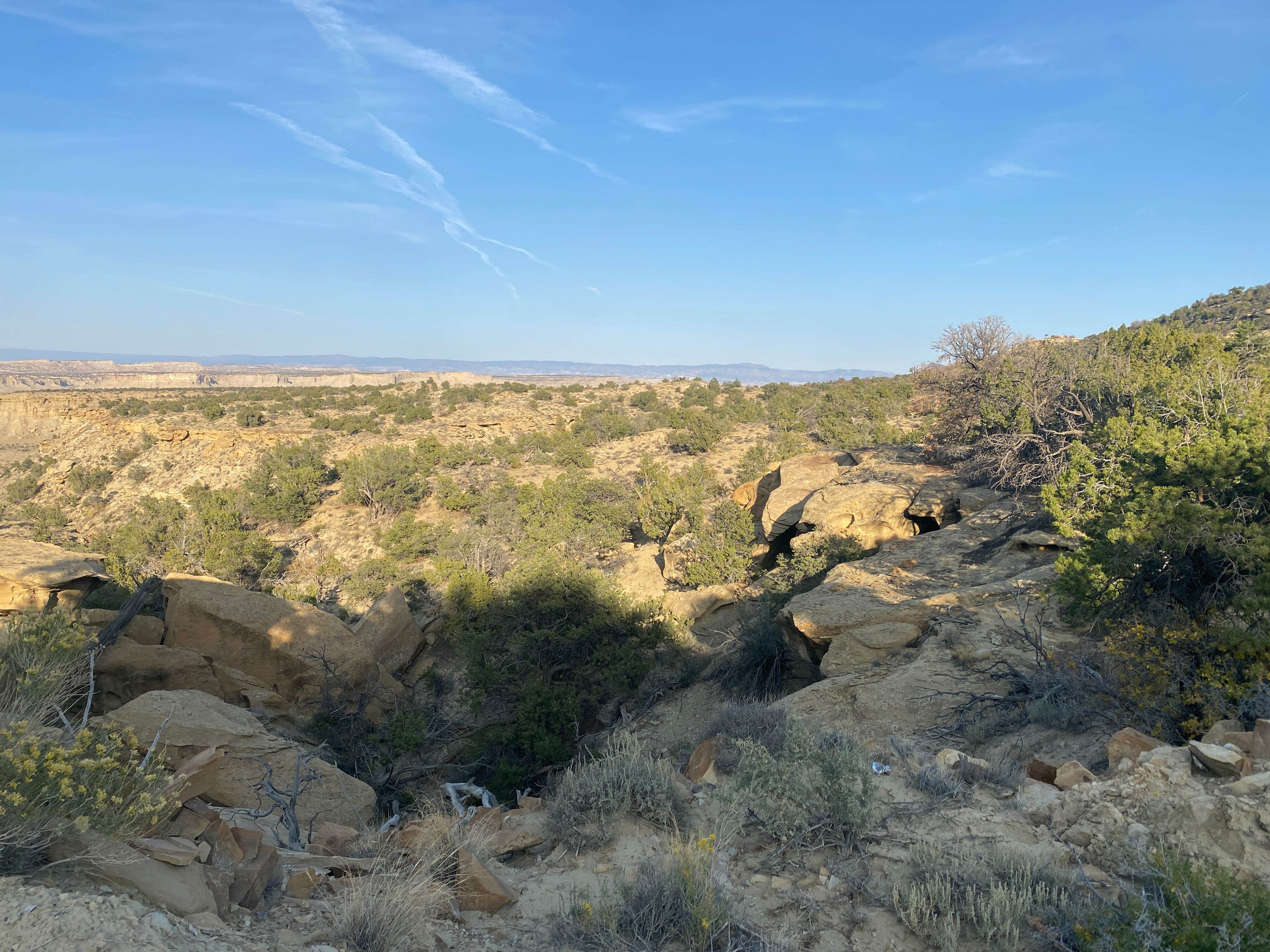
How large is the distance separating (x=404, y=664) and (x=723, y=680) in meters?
6.09

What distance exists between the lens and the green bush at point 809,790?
4.42m

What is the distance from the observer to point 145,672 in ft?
30.0

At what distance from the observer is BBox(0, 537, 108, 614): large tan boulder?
9.34 metres

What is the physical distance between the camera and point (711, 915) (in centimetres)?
343

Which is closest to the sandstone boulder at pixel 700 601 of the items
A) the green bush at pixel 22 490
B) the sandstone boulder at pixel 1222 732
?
the sandstone boulder at pixel 1222 732

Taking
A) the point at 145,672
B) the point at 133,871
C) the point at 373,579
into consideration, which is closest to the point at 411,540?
the point at 373,579

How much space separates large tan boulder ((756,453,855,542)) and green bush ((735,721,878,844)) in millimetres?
10103

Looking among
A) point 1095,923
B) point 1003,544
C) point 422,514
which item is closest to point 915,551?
point 1003,544

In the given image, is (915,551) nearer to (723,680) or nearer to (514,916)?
(723,680)

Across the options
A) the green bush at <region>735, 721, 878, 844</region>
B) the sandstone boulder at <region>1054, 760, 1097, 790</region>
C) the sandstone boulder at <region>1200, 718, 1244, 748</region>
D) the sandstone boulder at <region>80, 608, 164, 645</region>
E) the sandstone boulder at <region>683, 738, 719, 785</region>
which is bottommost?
the sandstone boulder at <region>80, 608, 164, 645</region>

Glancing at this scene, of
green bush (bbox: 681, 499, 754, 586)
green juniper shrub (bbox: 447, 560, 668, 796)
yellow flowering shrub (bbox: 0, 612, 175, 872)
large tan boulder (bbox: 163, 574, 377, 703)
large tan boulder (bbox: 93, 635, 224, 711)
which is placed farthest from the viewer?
green bush (bbox: 681, 499, 754, 586)

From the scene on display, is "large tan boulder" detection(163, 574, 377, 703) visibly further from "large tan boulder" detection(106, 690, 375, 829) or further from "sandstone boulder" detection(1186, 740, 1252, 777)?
"sandstone boulder" detection(1186, 740, 1252, 777)

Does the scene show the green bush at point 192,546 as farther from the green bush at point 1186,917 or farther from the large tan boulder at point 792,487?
the green bush at point 1186,917

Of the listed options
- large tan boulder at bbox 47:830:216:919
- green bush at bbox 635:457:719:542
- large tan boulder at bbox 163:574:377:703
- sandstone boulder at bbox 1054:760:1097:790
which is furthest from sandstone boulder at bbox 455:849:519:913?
green bush at bbox 635:457:719:542
